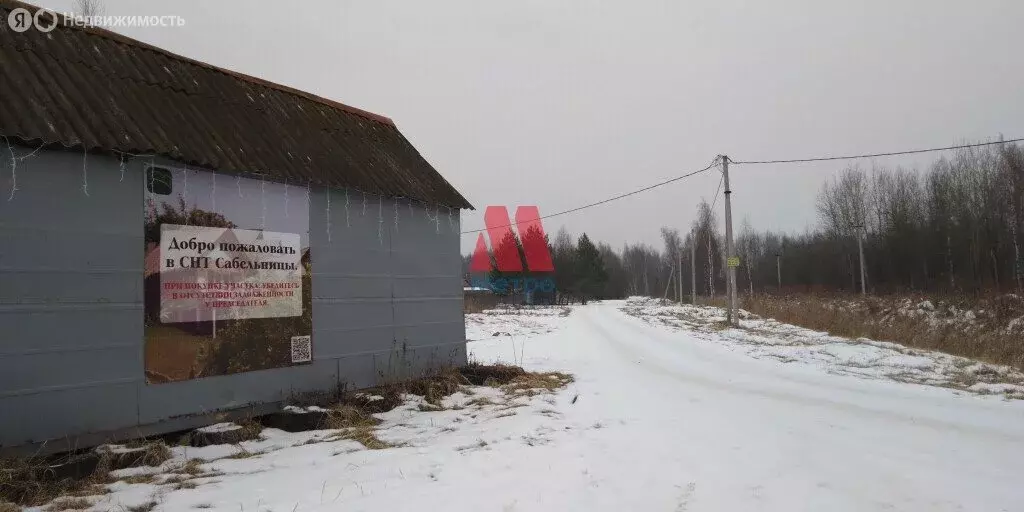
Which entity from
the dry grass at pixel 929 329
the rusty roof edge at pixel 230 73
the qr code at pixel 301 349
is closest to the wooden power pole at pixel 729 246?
the dry grass at pixel 929 329

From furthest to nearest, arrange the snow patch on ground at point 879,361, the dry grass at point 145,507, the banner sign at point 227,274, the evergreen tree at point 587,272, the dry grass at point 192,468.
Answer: the evergreen tree at point 587,272
the snow patch on ground at point 879,361
the banner sign at point 227,274
the dry grass at point 192,468
the dry grass at point 145,507

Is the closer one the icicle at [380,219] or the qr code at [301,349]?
the qr code at [301,349]

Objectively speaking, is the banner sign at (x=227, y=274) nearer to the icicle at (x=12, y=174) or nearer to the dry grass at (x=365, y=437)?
the icicle at (x=12, y=174)

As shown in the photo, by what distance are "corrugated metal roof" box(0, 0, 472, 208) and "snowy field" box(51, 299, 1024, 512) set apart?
3261mm

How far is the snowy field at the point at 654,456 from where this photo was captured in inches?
163

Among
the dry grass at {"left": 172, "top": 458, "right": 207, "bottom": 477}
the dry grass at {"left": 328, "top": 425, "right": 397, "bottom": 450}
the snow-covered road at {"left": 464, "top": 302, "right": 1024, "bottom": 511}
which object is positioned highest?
the dry grass at {"left": 172, "top": 458, "right": 207, "bottom": 477}

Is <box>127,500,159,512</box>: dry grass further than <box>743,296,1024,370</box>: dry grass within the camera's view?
No

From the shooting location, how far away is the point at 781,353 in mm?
13312

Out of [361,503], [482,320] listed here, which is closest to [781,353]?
[361,503]

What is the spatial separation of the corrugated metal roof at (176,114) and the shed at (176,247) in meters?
0.02

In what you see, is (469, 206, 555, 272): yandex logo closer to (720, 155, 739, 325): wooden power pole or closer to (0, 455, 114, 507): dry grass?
(720, 155, 739, 325): wooden power pole

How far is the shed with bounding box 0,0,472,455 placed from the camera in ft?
17.0

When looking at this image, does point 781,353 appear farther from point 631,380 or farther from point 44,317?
point 44,317

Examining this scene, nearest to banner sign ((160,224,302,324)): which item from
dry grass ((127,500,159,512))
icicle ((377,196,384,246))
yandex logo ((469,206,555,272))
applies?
icicle ((377,196,384,246))
